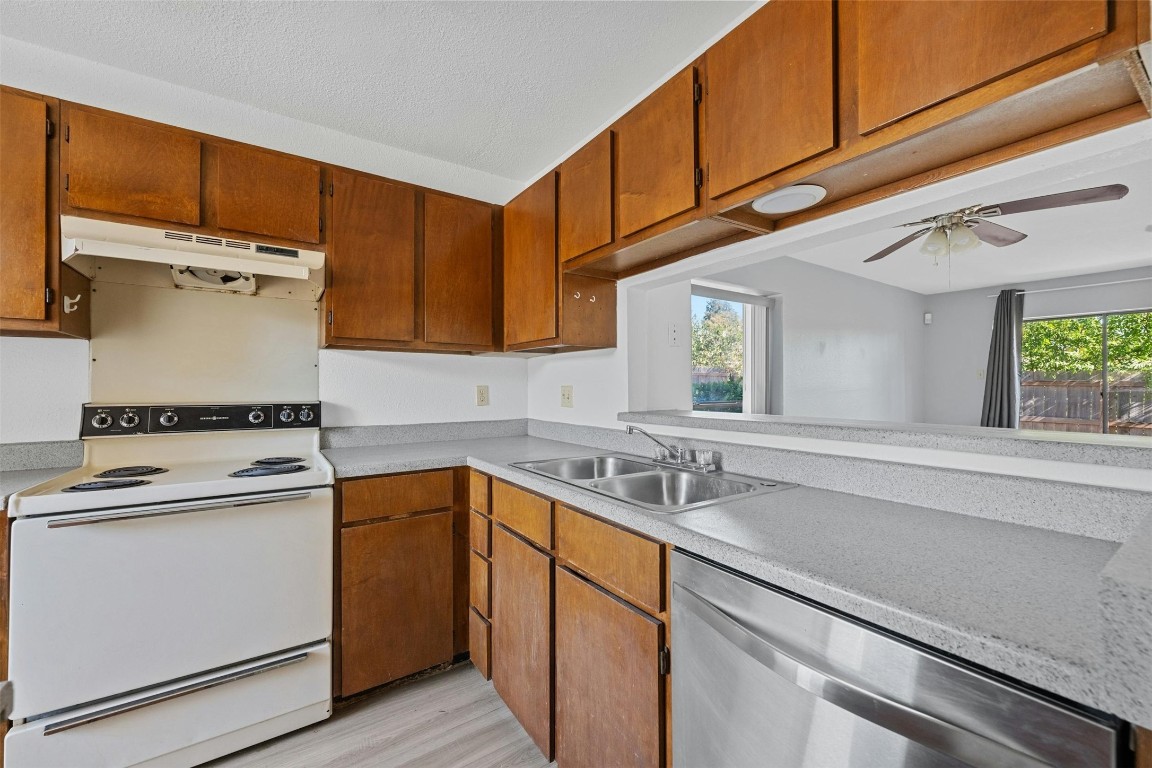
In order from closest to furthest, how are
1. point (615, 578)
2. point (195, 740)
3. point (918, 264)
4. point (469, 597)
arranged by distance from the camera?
1. point (615, 578)
2. point (195, 740)
3. point (469, 597)
4. point (918, 264)

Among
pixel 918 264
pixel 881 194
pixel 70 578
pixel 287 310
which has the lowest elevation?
pixel 70 578

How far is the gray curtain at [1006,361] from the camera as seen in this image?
5211mm

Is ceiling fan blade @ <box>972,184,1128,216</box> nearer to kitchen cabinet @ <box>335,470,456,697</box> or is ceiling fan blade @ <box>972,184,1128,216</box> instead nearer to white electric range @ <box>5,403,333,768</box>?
kitchen cabinet @ <box>335,470,456,697</box>

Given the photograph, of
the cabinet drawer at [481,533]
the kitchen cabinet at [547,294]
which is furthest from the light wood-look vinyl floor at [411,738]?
the kitchen cabinet at [547,294]

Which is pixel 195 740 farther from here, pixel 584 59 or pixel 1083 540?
pixel 584 59

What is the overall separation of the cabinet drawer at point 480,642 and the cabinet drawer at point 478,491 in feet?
1.46

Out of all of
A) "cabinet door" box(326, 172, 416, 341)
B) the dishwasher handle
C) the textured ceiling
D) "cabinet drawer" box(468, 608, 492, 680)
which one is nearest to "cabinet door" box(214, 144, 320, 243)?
"cabinet door" box(326, 172, 416, 341)

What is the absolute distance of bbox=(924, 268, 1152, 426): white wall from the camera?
4.93m

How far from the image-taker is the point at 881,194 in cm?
124

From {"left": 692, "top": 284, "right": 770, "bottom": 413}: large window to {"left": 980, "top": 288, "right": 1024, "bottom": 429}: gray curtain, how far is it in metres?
3.51

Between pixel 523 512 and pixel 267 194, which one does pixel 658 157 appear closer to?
pixel 523 512

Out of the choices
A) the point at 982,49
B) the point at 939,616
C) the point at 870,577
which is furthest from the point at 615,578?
the point at 982,49

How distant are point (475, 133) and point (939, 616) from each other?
2504 mm

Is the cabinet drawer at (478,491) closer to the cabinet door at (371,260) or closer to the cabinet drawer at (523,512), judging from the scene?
the cabinet drawer at (523,512)
